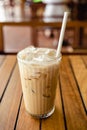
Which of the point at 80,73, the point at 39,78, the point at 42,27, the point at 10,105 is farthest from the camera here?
the point at 42,27

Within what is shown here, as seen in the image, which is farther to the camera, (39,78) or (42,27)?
(42,27)

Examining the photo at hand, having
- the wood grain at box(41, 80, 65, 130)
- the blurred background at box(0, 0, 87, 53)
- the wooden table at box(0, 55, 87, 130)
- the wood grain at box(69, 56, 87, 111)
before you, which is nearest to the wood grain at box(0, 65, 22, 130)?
the wooden table at box(0, 55, 87, 130)

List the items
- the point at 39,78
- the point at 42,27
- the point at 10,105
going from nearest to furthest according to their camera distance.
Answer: the point at 39,78
the point at 10,105
the point at 42,27

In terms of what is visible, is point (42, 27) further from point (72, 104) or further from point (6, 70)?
point (72, 104)

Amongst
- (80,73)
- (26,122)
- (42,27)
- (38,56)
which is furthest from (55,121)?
A: (42,27)

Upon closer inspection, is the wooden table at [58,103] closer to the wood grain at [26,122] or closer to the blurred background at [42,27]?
the wood grain at [26,122]

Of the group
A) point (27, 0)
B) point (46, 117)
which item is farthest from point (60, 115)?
point (27, 0)

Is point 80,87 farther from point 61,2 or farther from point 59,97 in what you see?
point 61,2
